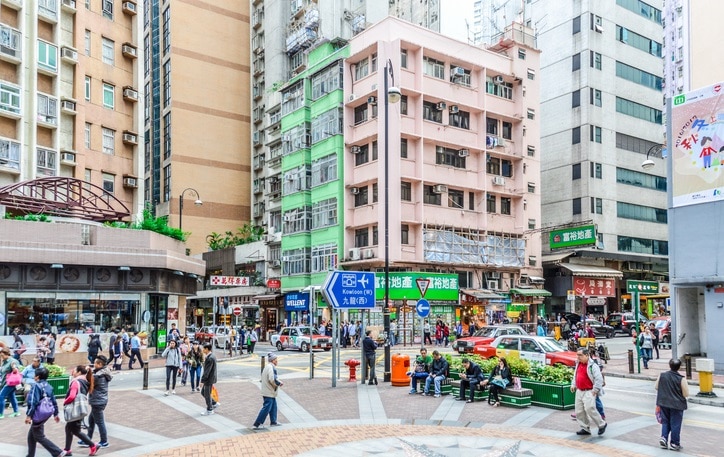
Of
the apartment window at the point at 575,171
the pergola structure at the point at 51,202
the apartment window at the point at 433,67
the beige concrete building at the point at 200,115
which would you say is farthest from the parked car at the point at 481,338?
the beige concrete building at the point at 200,115

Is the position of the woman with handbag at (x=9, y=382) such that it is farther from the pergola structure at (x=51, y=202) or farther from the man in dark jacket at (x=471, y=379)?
the pergola structure at (x=51, y=202)

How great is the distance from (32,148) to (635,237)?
48.0 metres

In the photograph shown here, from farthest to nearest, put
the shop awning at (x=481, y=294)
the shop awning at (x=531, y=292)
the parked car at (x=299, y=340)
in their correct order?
the shop awning at (x=531, y=292) < the shop awning at (x=481, y=294) < the parked car at (x=299, y=340)

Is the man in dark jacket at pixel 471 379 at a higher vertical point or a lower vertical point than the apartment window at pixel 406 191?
lower

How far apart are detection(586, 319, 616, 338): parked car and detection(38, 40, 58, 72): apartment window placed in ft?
125

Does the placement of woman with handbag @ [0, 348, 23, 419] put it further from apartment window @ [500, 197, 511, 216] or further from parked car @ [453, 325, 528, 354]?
apartment window @ [500, 197, 511, 216]

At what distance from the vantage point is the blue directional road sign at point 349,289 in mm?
20703

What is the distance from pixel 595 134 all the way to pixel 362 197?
22.1 meters

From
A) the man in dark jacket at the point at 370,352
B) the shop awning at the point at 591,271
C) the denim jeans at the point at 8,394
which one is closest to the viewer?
the denim jeans at the point at 8,394

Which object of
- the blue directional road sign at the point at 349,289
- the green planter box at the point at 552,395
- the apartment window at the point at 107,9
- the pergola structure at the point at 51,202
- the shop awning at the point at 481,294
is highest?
the apartment window at the point at 107,9

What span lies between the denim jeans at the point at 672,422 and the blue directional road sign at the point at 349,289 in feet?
34.1

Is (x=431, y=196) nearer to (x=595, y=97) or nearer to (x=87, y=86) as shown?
(x=595, y=97)

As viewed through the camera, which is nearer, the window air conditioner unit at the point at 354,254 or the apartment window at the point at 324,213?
the window air conditioner unit at the point at 354,254

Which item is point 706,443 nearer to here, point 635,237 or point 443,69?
point 443,69
